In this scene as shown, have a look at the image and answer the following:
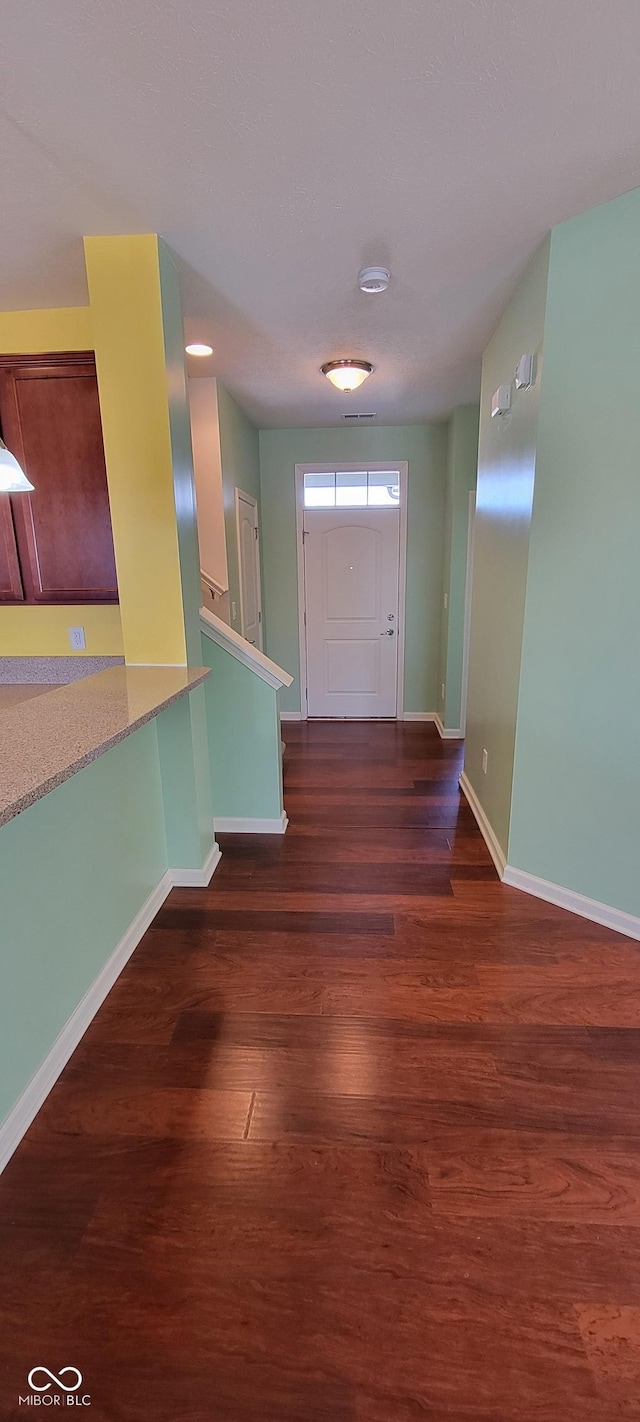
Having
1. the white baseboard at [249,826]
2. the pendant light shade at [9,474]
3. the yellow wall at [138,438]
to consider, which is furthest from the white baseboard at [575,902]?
the pendant light shade at [9,474]

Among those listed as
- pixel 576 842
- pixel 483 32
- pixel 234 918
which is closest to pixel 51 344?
pixel 483 32

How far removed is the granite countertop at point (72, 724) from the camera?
1072mm

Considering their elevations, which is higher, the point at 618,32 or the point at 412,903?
the point at 618,32

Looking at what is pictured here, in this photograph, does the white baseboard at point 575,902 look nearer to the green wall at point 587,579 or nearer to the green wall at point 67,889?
the green wall at point 587,579

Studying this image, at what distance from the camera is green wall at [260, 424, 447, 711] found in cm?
484

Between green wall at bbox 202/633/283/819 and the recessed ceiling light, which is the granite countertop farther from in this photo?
the recessed ceiling light

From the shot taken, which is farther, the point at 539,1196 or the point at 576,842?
the point at 576,842

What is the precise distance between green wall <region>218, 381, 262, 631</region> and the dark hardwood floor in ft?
7.83

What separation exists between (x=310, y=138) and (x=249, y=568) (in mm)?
3007

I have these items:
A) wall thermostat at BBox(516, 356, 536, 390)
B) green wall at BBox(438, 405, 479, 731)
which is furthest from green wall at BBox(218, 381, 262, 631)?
wall thermostat at BBox(516, 356, 536, 390)

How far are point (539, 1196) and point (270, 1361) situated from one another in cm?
66

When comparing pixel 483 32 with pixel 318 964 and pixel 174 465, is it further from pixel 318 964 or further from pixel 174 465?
pixel 318 964

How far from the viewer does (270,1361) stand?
1.06m

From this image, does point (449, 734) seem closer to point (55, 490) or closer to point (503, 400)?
point (503, 400)
